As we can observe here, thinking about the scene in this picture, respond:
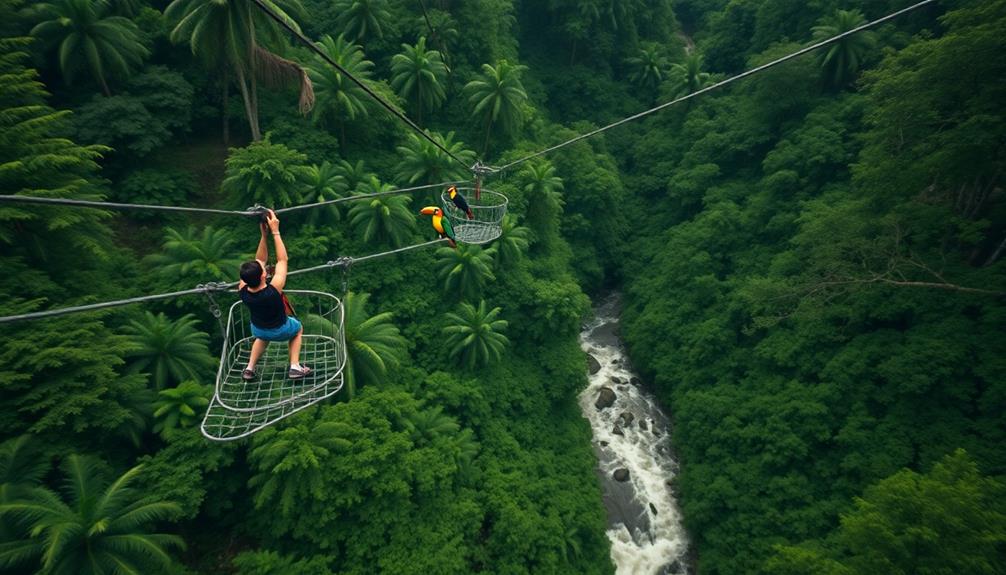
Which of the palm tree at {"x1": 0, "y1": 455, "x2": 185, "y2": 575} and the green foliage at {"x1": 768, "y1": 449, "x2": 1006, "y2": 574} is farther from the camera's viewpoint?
the green foliage at {"x1": 768, "y1": 449, "x2": 1006, "y2": 574}

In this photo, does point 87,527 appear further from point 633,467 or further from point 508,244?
point 633,467

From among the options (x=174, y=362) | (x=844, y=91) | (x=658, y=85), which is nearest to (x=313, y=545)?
(x=174, y=362)

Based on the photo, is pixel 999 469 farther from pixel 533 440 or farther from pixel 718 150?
pixel 718 150

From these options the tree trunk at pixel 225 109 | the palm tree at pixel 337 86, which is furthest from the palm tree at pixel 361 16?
the tree trunk at pixel 225 109

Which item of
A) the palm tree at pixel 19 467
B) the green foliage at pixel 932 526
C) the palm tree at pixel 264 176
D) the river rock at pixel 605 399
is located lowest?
the river rock at pixel 605 399

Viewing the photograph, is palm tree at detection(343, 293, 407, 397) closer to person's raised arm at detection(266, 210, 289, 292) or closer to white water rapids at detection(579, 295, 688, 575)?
person's raised arm at detection(266, 210, 289, 292)

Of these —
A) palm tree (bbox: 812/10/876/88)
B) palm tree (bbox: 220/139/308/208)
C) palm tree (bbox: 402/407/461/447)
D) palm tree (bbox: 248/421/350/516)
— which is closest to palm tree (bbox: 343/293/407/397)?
palm tree (bbox: 248/421/350/516)

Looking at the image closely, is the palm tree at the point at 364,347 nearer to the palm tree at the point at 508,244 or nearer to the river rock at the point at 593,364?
the palm tree at the point at 508,244

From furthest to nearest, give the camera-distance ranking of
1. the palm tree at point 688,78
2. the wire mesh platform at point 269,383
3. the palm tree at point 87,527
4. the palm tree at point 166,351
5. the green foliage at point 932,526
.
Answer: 1. the palm tree at point 688,78
2. the palm tree at point 166,351
3. the green foliage at point 932,526
4. the palm tree at point 87,527
5. the wire mesh platform at point 269,383
